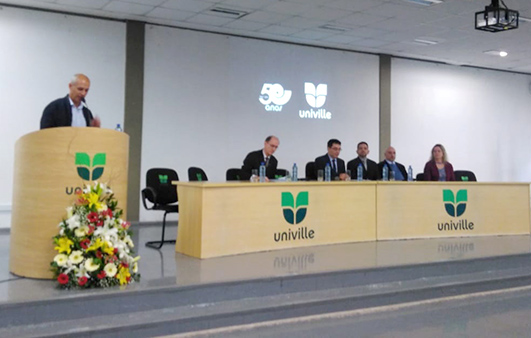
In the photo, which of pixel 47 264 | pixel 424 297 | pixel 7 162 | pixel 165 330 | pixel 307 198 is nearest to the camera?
pixel 165 330

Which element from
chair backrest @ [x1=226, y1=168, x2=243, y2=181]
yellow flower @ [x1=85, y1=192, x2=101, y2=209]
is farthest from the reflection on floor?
chair backrest @ [x1=226, y1=168, x2=243, y2=181]

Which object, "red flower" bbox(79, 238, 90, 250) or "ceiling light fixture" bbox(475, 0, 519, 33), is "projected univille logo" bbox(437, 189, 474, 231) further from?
"red flower" bbox(79, 238, 90, 250)

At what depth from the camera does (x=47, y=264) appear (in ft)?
12.5

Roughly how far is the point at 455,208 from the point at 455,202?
0.08 metres

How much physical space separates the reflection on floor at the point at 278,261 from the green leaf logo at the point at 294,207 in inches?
13.2

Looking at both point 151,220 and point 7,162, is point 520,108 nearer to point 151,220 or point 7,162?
point 151,220

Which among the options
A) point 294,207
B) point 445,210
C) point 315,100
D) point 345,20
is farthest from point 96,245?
point 315,100

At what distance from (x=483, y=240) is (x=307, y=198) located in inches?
95.8

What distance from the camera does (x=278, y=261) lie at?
4906 millimetres

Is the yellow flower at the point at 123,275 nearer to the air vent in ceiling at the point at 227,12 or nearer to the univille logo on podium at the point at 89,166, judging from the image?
the univille logo on podium at the point at 89,166

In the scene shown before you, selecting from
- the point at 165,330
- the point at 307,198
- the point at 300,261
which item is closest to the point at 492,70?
the point at 307,198

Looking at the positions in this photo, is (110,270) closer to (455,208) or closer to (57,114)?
(57,114)

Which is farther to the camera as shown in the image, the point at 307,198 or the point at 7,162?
the point at 7,162

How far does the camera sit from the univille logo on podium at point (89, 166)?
12.5ft
